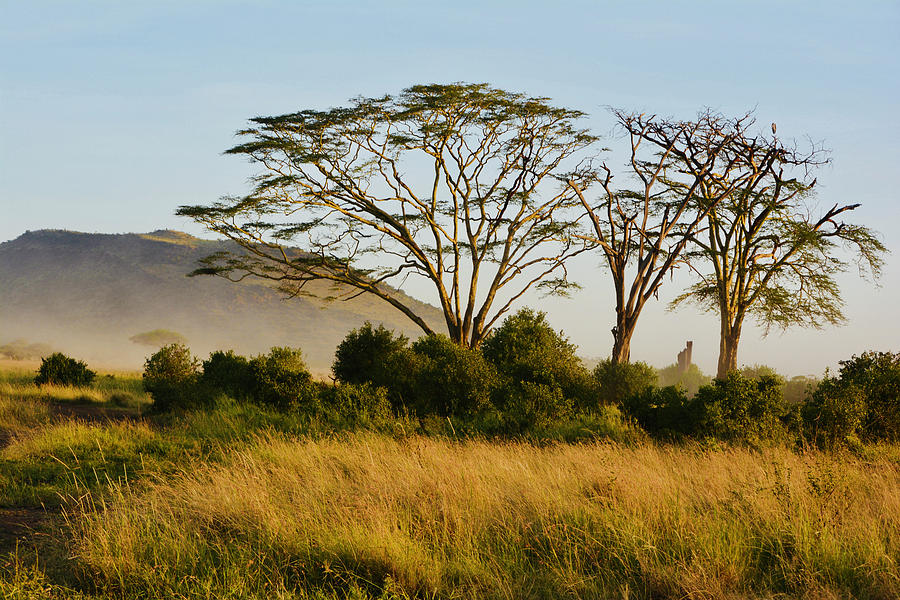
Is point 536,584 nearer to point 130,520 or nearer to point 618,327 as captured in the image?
point 130,520

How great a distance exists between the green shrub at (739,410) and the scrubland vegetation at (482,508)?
0.04 meters

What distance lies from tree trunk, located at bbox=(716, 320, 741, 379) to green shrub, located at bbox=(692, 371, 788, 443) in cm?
1355

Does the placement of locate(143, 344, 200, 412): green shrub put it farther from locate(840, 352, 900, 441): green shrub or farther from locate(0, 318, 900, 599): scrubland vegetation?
locate(840, 352, 900, 441): green shrub

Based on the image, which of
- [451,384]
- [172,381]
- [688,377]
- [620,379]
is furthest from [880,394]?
[688,377]

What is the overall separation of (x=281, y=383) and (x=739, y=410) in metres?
9.86

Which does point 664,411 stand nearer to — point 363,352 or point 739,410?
point 739,410

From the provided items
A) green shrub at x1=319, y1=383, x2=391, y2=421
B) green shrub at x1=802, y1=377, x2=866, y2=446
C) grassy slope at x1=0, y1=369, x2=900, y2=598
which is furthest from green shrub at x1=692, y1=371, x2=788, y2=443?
green shrub at x1=319, y1=383, x2=391, y2=421

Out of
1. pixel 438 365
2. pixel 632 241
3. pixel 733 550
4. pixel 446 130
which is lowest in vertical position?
pixel 733 550

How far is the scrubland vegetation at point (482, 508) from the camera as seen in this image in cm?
534

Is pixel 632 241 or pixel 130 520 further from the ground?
pixel 632 241

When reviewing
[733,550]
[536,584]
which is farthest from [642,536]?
[536,584]

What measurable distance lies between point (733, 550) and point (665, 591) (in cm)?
86

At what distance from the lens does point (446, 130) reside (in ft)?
91.3

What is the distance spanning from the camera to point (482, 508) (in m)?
6.55
